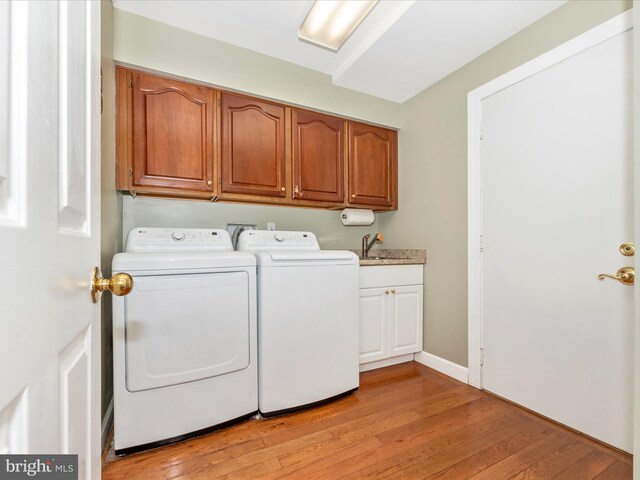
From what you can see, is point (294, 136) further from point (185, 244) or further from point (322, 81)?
point (185, 244)

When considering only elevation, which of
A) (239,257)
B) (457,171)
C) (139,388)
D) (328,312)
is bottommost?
(139,388)

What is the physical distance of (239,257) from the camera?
161 centimetres

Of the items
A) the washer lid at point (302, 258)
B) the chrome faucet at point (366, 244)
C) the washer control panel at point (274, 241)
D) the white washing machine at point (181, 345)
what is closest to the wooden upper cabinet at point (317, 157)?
the washer control panel at point (274, 241)

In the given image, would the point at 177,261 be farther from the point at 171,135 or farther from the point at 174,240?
the point at 171,135

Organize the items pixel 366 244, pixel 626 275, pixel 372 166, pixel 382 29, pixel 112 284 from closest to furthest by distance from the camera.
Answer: pixel 112 284
pixel 626 275
pixel 382 29
pixel 372 166
pixel 366 244

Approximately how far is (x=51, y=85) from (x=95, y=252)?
0.36 meters

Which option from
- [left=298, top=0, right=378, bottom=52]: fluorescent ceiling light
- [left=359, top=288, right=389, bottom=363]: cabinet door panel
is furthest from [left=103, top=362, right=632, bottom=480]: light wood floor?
[left=298, top=0, right=378, bottom=52]: fluorescent ceiling light

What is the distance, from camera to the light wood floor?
128 centimetres

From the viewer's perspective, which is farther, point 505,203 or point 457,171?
point 457,171

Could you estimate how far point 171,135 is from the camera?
1.90m

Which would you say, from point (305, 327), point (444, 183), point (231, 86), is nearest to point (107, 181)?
point (231, 86)

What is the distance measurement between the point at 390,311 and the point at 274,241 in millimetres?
1081

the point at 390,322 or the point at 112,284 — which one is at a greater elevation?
the point at 112,284

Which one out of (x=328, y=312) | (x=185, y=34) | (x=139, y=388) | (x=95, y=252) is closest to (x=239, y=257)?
(x=328, y=312)
